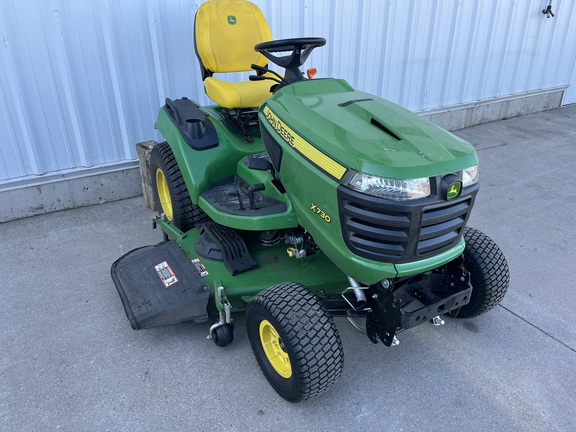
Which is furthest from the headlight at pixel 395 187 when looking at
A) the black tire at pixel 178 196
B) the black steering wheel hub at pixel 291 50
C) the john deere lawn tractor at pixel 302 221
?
the black tire at pixel 178 196

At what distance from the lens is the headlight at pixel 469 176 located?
1640 mm

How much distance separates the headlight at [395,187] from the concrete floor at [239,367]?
90cm

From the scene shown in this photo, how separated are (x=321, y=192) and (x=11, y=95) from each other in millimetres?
2473

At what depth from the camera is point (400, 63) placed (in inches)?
186

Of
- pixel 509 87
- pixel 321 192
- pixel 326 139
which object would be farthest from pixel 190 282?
pixel 509 87

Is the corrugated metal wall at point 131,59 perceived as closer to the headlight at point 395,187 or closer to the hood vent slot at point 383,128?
the hood vent slot at point 383,128

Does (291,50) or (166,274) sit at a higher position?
(291,50)

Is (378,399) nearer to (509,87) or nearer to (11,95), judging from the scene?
(11,95)

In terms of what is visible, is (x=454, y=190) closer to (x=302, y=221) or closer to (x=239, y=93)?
(x=302, y=221)

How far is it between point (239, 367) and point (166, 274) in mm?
572

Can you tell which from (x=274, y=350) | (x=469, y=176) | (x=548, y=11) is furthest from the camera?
(x=548, y=11)

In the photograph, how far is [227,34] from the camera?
9.07ft

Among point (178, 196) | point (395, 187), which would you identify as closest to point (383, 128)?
point (395, 187)

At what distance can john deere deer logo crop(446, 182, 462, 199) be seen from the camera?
1573mm
